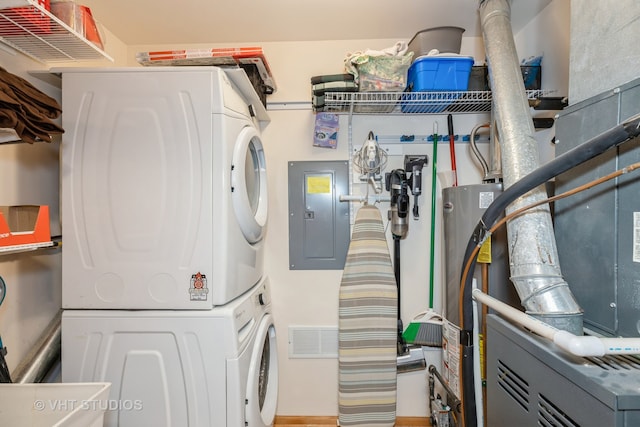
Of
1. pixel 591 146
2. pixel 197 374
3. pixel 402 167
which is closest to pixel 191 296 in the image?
pixel 197 374

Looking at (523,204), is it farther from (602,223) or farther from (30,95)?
(30,95)

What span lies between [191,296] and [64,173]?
755 millimetres

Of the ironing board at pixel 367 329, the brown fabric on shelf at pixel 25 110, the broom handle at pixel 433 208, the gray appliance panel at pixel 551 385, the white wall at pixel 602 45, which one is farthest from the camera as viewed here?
the broom handle at pixel 433 208

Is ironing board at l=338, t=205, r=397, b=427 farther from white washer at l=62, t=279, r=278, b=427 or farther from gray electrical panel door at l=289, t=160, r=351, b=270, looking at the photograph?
white washer at l=62, t=279, r=278, b=427

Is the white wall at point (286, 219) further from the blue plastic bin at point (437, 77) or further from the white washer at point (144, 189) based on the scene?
the white washer at point (144, 189)

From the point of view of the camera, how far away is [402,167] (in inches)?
80.9

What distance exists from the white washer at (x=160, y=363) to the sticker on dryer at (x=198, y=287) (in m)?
0.06

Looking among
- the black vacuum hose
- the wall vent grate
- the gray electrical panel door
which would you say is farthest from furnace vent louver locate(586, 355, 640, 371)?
the wall vent grate

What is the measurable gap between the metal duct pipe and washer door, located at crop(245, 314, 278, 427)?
1.15m

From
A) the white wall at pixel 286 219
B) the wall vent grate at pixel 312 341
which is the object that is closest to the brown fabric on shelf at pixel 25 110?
the white wall at pixel 286 219

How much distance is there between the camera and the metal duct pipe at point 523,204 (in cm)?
85

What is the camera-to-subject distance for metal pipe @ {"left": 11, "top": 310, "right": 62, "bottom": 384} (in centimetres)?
119

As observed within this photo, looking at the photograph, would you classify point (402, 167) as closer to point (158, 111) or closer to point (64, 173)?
point (158, 111)

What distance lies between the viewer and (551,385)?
2.15ft
